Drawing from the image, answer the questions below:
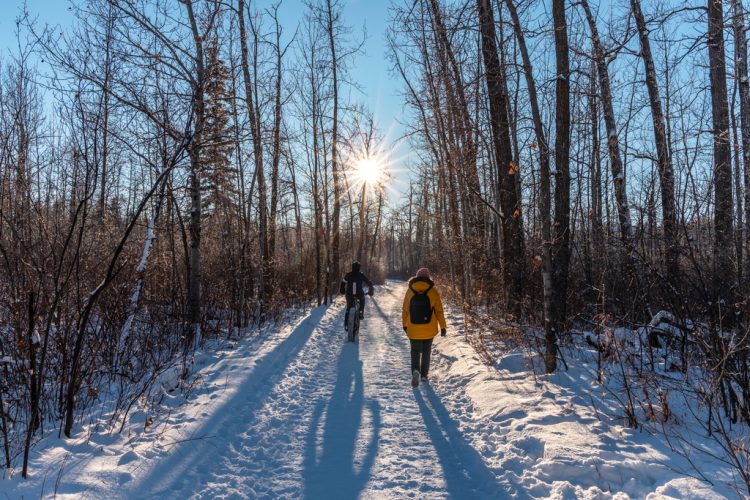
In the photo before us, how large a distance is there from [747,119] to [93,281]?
11287 mm

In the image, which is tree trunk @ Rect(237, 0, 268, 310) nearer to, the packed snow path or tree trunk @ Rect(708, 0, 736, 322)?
the packed snow path

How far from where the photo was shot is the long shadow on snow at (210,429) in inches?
126

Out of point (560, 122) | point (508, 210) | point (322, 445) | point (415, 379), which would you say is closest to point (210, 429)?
point (322, 445)

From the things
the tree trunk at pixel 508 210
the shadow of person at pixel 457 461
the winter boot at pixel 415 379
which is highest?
the tree trunk at pixel 508 210

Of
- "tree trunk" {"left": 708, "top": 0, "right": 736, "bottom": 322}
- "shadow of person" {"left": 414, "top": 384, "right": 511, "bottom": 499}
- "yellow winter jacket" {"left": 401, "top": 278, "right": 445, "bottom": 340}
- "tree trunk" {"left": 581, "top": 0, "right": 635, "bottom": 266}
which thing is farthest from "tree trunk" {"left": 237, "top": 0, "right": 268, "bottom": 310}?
"tree trunk" {"left": 708, "top": 0, "right": 736, "bottom": 322}

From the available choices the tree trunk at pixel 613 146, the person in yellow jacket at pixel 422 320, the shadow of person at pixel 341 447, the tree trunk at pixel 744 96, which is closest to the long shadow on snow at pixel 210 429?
the shadow of person at pixel 341 447

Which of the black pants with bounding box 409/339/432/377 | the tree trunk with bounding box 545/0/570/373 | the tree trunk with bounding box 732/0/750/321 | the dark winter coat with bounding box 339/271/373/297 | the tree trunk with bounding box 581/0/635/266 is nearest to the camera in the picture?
the tree trunk with bounding box 545/0/570/373

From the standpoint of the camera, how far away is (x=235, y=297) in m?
A: 9.80

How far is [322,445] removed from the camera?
4121mm

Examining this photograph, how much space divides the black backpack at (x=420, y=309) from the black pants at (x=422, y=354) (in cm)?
33

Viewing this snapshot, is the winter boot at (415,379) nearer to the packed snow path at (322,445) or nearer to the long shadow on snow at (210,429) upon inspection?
the packed snow path at (322,445)

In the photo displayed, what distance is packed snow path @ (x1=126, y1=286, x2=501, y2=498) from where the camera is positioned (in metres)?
3.29

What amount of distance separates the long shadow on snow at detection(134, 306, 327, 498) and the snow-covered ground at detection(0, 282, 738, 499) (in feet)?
0.05

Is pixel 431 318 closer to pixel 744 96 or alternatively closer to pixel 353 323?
pixel 353 323
